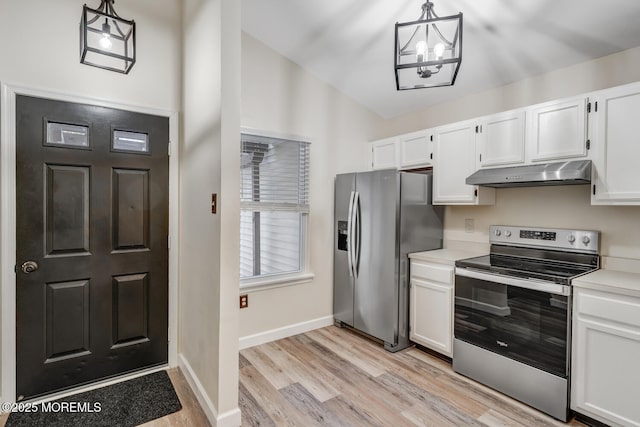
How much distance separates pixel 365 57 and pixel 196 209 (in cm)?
211

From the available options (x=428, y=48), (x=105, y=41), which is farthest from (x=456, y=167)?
(x=105, y=41)

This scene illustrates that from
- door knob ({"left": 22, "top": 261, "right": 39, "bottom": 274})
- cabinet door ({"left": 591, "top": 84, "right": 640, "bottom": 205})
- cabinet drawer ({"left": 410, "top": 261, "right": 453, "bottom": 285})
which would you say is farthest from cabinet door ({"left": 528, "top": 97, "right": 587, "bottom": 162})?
door knob ({"left": 22, "top": 261, "right": 39, "bottom": 274})

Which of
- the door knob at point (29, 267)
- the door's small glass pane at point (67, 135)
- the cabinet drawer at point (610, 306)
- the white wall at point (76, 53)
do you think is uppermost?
the white wall at point (76, 53)

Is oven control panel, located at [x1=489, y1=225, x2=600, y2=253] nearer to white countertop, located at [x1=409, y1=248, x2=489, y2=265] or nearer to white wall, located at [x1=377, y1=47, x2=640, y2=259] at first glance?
white wall, located at [x1=377, y1=47, x2=640, y2=259]

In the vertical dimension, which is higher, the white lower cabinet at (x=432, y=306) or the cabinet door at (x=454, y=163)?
the cabinet door at (x=454, y=163)

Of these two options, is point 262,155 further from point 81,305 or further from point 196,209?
point 81,305

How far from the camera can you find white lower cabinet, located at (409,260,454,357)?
2.73 meters

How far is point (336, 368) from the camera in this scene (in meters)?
2.69

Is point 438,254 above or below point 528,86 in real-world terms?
below

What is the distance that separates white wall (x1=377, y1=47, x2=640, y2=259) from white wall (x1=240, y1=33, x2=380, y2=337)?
0.99 m

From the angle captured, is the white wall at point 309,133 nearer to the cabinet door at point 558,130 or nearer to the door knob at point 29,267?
the door knob at point 29,267

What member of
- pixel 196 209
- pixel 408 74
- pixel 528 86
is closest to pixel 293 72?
pixel 408 74

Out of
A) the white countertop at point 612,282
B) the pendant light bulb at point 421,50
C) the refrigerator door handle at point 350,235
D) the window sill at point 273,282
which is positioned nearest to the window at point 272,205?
the window sill at point 273,282

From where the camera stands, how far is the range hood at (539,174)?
2164 mm
